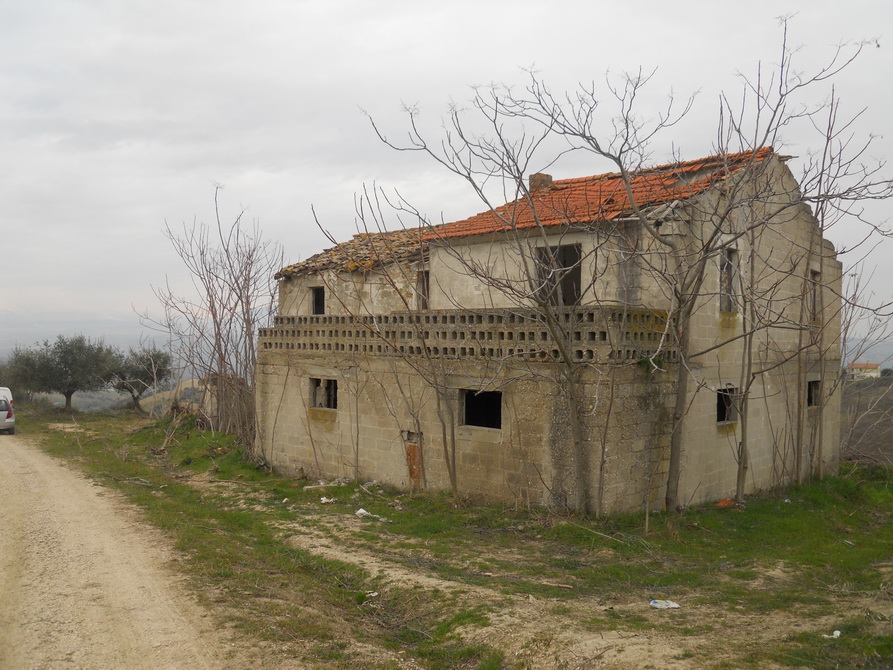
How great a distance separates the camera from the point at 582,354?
10.3 metres

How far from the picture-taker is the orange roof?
11586 mm

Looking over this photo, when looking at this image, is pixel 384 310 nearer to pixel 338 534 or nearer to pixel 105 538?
pixel 338 534

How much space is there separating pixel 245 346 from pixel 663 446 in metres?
13.1

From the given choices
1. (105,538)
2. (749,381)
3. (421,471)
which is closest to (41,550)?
(105,538)

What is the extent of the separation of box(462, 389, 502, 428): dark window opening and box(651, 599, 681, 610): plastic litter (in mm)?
5596

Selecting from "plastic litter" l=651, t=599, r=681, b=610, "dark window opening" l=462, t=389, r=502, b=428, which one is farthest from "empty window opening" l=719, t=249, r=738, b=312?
"plastic litter" l=651, t=599, r=681, b=610

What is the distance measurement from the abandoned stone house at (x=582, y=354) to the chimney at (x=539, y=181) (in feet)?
0.17

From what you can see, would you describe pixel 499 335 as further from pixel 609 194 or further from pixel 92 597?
pixel 92 597

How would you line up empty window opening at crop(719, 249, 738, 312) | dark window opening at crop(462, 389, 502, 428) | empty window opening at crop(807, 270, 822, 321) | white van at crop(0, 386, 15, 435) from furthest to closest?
white van at crop(0, 386, 15, 435) → empty window opening at crop(807, 270, 822, 321) → dark window opening at crop(462, 389, 502, 428) → empty window opening at crop(719, 249, 738, 312)

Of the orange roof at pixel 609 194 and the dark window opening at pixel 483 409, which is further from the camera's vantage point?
the dark window opening at pixel 483 409

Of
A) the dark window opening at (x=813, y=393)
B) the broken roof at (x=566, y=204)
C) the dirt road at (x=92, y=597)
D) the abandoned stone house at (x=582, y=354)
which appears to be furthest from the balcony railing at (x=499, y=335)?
the dark window opening at (x=813, y=393)

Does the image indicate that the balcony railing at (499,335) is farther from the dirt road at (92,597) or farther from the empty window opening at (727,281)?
the dirt road at (92,597)

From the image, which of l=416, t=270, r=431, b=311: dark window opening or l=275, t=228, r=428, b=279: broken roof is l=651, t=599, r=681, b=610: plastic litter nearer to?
l=416, t=270, r=431, b=311: dark window opening

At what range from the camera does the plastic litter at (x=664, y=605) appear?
7167 mm
